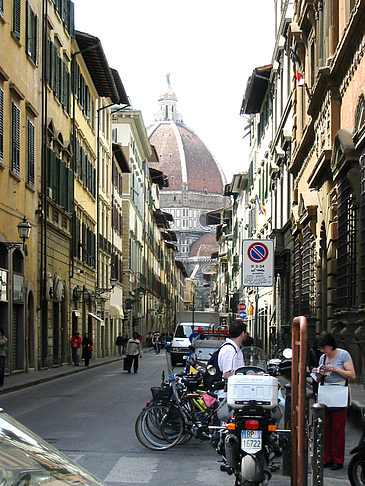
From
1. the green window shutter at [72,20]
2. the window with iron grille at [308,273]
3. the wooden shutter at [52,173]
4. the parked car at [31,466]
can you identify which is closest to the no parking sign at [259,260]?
Answer: the window with iron grille at [308,273]

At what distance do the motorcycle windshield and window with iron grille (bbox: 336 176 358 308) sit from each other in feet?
29.3

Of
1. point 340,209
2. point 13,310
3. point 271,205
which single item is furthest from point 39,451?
point 271,205

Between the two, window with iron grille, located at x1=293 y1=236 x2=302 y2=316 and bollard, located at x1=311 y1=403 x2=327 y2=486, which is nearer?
bollard, located at x1=311 y1=403 x2=327 y2=486

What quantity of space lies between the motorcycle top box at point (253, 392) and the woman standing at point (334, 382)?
205 centimetres

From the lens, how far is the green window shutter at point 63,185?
3650 centimetres

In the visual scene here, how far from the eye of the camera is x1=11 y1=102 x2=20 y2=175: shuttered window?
28109 millimetres

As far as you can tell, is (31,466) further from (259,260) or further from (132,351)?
(132,351)

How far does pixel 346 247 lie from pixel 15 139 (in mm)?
12237

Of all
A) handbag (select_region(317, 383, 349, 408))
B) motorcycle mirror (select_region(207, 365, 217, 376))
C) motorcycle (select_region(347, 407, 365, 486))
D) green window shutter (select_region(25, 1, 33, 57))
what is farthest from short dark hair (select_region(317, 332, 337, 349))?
green window shutter (select_region(25, 1, 33, 57))

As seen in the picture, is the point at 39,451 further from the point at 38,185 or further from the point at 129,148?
the point at 129,148

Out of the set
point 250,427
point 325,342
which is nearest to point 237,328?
point 325,342

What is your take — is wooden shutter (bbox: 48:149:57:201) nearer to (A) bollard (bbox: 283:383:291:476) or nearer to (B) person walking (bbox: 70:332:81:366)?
(B) person walking (bbox: 70:332:81:366)

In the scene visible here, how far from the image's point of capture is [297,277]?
106 ft

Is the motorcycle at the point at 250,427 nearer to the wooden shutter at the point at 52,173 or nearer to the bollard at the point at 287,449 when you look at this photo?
the bollard at the point at 287,449
